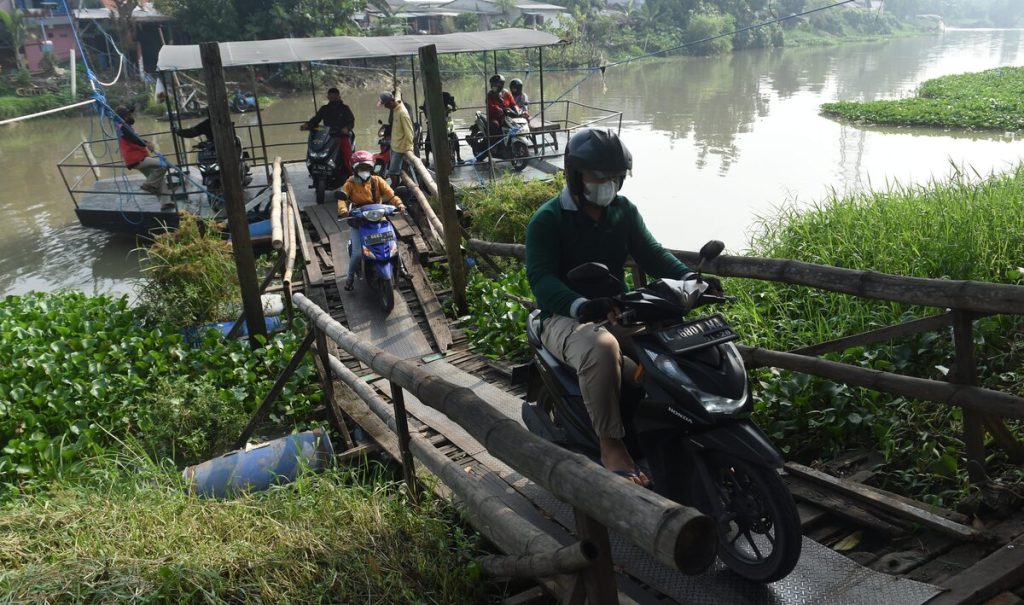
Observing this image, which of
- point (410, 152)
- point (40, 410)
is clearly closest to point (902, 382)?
point (40, 410)

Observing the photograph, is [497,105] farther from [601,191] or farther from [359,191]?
[601,191]

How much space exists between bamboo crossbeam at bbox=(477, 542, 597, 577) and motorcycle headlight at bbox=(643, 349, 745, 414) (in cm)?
80

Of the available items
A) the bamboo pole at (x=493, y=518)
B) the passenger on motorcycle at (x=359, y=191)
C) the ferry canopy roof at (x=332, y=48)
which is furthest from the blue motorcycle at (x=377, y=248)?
the ferry canopy roof at (x=332, y=48)

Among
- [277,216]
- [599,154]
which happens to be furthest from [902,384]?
[277,216]

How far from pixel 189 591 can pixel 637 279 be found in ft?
9.69

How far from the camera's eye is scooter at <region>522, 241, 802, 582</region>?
8.52 feet

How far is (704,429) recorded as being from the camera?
2699mm

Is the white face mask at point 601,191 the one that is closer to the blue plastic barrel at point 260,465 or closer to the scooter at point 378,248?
the blue plastic barrel at point 260,465

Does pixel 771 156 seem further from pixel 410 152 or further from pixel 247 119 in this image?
pixel 247 119

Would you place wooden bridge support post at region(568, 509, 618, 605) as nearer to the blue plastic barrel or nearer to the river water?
the blue plastic barrel

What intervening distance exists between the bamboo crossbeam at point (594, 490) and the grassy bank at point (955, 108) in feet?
65.5

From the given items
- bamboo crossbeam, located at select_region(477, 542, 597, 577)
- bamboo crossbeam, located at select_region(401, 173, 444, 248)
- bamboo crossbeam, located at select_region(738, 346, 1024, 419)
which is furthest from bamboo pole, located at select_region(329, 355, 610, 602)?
bamboo crossbeam, located at select_region(401, 173, 444, 248)

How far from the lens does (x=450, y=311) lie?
6844 mm

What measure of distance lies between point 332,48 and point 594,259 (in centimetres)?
1003
